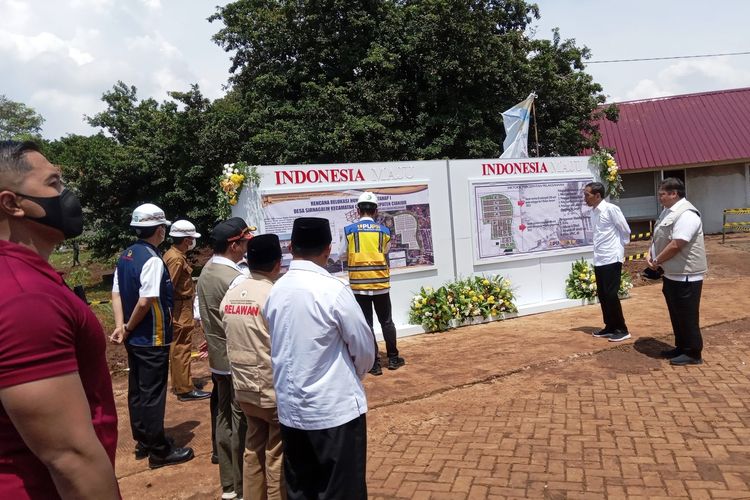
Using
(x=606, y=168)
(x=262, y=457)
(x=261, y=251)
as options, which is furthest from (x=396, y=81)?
(x=262, y=457)

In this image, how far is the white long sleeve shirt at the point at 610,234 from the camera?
678cm

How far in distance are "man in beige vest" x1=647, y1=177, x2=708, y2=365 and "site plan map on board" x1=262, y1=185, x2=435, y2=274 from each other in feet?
10.6

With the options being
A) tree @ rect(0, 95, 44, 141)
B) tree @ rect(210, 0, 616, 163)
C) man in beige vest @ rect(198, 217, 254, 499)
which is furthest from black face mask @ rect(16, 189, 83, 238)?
tree @ rect(0, 95, 44, 141)

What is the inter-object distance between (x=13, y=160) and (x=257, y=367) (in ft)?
5.77

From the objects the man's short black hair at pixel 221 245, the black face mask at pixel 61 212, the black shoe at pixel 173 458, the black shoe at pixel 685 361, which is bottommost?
the black shoe at pixel 173 458

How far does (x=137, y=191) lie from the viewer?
53.8 ft

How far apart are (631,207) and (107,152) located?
1991 cm

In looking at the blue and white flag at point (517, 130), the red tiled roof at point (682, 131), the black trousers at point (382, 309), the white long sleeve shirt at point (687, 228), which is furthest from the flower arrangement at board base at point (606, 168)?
the red tiled roof at point (682, 131)

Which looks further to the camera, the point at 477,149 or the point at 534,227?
the point at 477,149

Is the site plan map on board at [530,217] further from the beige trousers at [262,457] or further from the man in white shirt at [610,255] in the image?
the beige trousers at [262,457]

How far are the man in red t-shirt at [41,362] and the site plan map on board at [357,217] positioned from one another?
17.4ft

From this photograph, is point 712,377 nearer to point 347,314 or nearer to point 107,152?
point 347,314

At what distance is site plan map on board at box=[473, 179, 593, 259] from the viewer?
8523 mm

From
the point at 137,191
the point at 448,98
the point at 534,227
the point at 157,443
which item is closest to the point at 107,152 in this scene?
the point at 137,191
